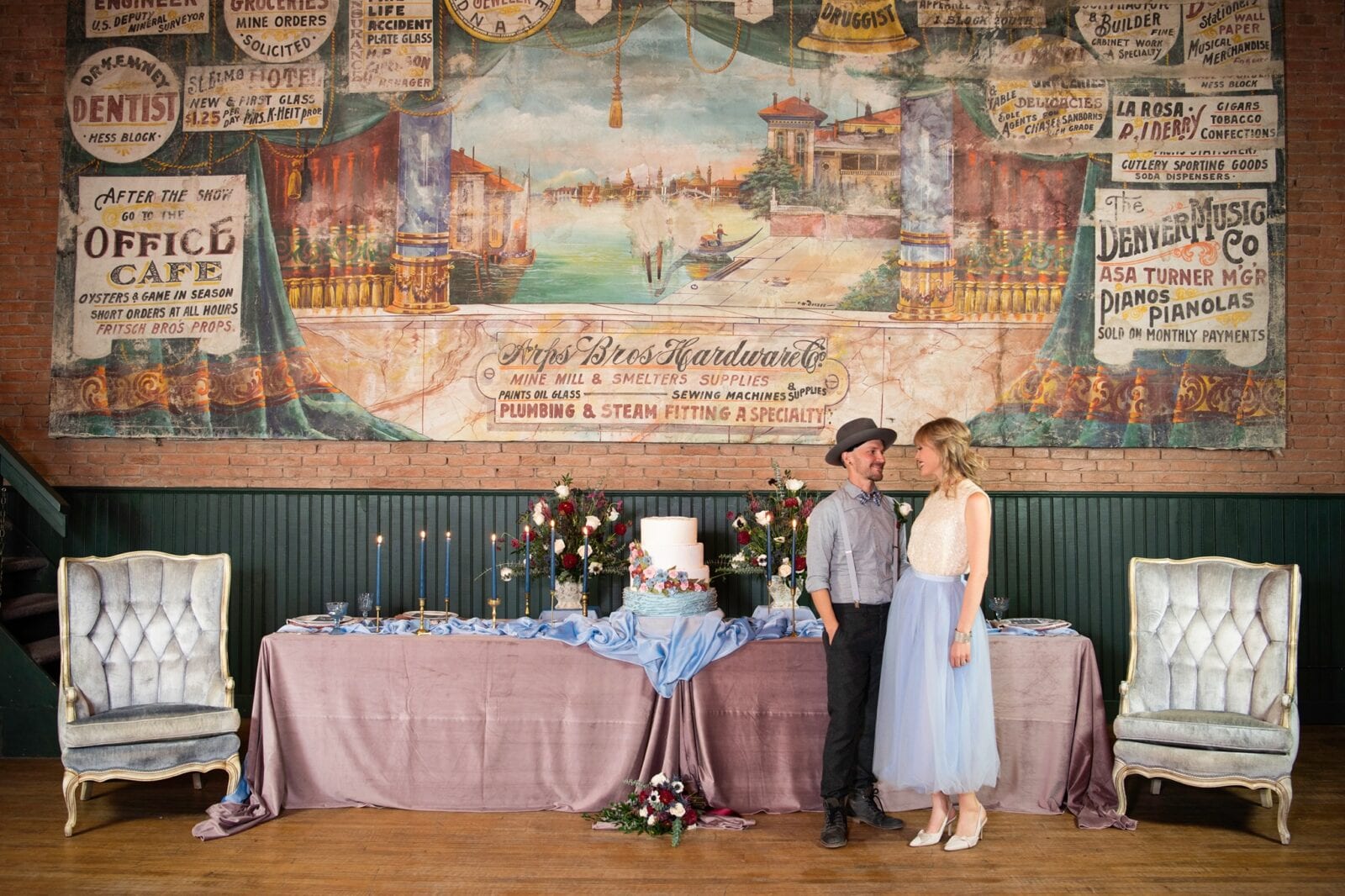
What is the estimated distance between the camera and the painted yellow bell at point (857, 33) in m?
7.34

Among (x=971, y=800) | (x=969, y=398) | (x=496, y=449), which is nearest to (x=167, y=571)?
(x=496, y=449)

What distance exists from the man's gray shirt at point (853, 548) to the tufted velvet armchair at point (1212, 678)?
1.39 metres

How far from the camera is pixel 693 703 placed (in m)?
5.25

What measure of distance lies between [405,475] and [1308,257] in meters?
6.16

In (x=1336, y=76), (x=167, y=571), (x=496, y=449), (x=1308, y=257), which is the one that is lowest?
(x=167, y=571)

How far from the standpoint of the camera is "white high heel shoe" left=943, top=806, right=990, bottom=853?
481 cm

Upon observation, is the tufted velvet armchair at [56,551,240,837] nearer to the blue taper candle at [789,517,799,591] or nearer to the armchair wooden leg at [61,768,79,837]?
the armchair wooden leg at [61,768,79,837]

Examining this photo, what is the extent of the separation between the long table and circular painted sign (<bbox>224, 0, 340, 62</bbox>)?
165 inches

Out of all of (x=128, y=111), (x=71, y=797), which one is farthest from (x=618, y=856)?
(x=128, y=111)

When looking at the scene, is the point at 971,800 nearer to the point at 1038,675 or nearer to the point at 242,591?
the point at 1038,675

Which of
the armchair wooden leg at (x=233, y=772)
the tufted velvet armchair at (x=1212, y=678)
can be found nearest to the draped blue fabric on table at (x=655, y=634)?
the armchair wooden leg at (x=233, y=772)

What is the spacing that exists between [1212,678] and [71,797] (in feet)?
17.8

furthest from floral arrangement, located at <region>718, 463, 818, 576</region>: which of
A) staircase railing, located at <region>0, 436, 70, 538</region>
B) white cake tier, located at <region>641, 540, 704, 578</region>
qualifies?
staircase railing, located at <region>0, 436, 70, 538</region>

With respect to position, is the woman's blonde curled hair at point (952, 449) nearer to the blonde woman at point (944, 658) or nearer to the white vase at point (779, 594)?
the blonde woman at point (944, 658)
